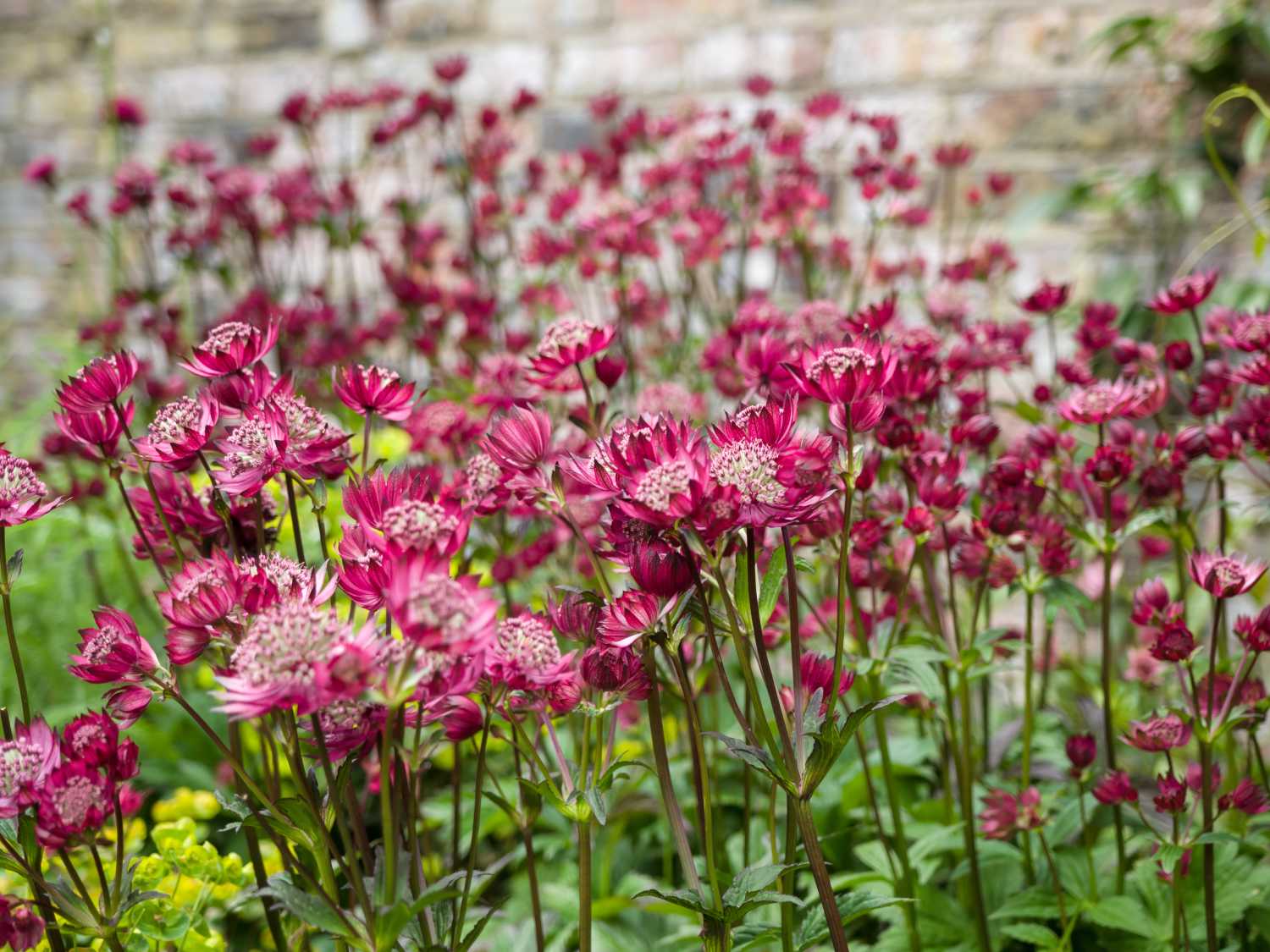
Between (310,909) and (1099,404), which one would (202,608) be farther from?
(1099,404)

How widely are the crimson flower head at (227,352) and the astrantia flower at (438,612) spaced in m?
0.29

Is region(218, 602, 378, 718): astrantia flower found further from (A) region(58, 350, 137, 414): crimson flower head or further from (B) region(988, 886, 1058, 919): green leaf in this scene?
(B) region(988, 886, 1058, 919): green leaf

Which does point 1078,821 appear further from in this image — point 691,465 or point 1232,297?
point 1232,297

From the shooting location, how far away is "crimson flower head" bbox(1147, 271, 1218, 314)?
1081 millimetres

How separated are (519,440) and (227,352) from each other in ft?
0.70

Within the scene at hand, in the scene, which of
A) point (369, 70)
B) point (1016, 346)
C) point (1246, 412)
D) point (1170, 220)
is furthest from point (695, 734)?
point (369, 70)

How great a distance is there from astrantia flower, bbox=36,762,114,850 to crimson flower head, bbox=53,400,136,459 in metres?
0.25

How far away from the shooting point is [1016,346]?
4.41 ft

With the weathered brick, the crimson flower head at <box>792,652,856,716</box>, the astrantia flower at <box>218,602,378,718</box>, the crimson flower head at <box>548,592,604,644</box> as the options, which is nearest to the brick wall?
the weathered brick

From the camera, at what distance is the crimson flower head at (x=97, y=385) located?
765 mm

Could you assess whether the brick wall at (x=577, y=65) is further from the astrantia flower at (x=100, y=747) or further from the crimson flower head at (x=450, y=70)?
the astrantia flower at (x=100, y=747)

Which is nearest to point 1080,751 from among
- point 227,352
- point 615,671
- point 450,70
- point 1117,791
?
point 1117,791

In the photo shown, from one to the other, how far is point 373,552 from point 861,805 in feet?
2.89

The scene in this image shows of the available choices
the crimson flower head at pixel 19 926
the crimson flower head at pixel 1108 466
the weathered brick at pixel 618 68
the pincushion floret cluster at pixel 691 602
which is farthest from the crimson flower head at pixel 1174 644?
the weathered brick at pixel 618 68
